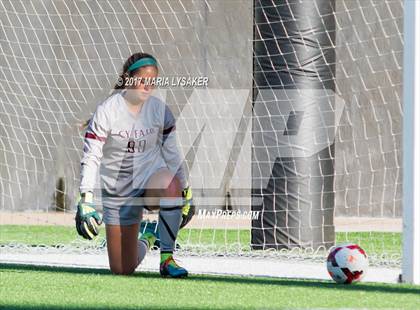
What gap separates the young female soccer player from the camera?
7645mm

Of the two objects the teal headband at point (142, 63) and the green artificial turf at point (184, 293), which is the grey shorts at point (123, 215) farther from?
the teal headband at point (142, 63)

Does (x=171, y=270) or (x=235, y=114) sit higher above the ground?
(x=235, y=114)

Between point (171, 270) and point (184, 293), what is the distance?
3.29 feet

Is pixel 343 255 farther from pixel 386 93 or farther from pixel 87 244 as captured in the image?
pixel 386 93

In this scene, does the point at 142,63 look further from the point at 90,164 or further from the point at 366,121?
the point at 366,121

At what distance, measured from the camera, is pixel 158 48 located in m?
14.2

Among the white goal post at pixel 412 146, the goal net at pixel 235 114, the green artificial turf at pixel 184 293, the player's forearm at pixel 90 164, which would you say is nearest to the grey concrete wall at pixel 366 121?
the goal net at pixel 235 114

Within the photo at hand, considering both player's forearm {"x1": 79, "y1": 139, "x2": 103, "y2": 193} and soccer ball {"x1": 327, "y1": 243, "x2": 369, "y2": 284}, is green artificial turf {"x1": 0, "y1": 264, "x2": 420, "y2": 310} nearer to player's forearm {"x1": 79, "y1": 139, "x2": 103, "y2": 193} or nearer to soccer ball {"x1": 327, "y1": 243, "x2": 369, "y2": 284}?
soccer ball {"x1": 327, "y1": 243, "x2": 369, "y2": 284}

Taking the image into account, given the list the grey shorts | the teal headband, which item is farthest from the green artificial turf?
the teal headband

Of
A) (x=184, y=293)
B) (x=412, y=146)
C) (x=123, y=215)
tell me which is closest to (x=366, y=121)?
(x=123, y=215)

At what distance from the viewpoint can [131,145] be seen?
7805mm

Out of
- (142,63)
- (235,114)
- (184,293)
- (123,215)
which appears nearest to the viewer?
(184,293)

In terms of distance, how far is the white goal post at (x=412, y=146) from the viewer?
23.4 ft

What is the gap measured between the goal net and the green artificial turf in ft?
7.67
